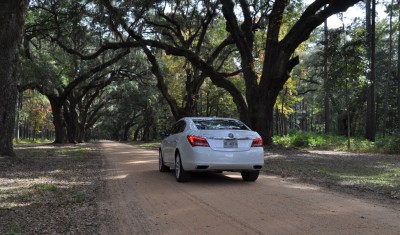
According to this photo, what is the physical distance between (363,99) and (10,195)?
54.1m

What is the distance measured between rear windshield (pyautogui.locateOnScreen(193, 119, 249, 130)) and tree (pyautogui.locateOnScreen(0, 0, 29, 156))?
7.93m

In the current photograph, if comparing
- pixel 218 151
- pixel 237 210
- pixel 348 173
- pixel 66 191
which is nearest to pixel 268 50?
pixel 348 173

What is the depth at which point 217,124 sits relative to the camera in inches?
422

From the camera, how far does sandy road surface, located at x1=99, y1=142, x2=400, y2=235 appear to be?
18.8 ft

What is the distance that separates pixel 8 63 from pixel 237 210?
1160 cm

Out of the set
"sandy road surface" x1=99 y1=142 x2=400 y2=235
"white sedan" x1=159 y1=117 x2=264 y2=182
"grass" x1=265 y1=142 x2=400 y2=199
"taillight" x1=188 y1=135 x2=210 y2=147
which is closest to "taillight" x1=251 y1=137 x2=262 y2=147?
"white sedan" x1=159 y1=117 x2=264 y2=182

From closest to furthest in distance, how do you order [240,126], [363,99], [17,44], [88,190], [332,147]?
[88,190]
[240,126]
[17,44]
[332,147]
[363,99]

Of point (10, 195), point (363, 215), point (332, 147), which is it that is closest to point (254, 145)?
point (363, 215)

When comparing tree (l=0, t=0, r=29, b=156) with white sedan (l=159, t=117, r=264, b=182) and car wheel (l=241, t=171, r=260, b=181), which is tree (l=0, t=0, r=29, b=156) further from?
car wheel (l=241, t=171, r=260, b=181)

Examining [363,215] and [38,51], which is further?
[38,51]

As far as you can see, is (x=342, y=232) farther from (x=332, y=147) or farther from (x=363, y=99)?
(x=363, y=99)

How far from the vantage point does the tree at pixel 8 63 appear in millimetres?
14820

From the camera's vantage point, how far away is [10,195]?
8430 millimetres

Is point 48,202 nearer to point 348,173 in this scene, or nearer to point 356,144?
point 348,173
